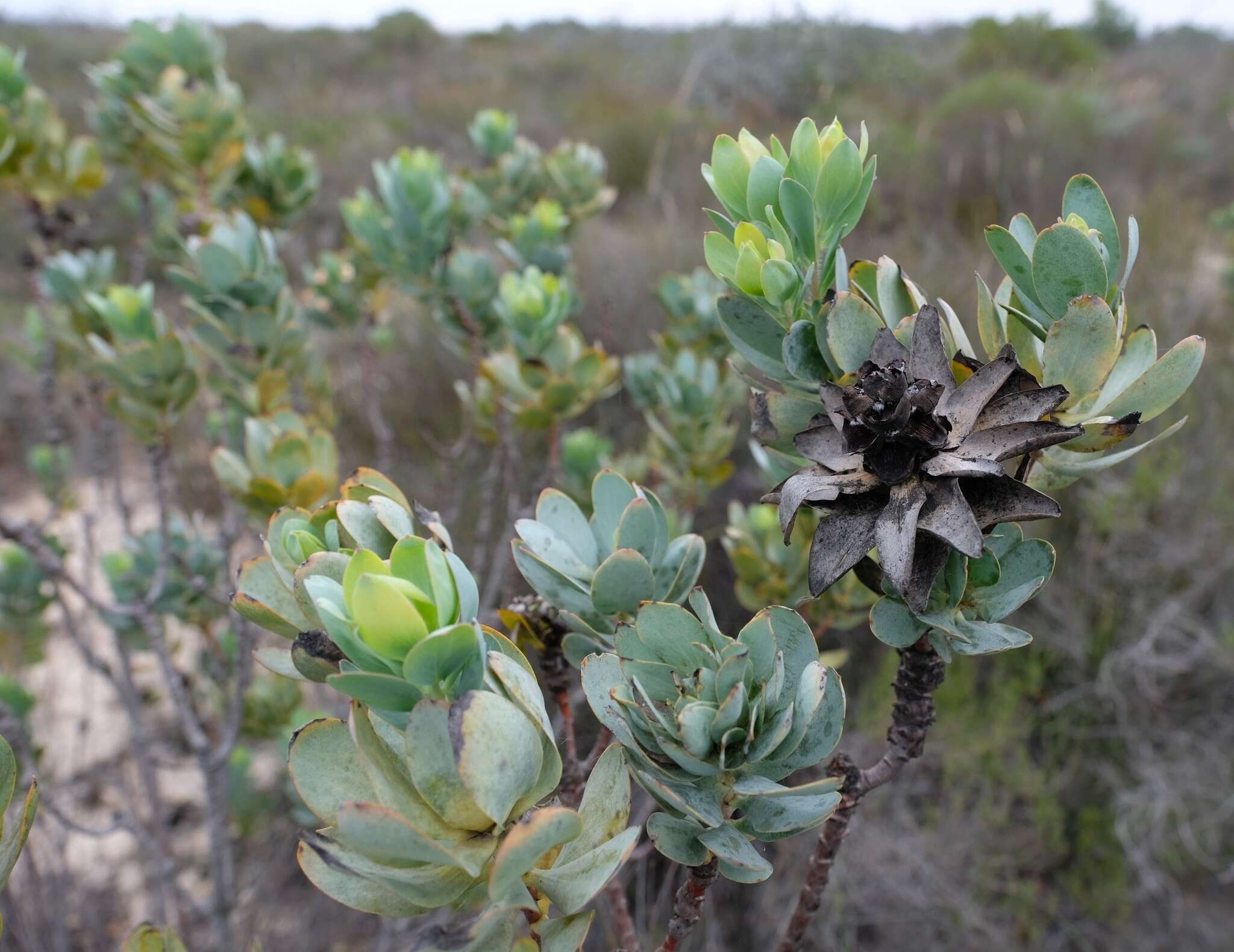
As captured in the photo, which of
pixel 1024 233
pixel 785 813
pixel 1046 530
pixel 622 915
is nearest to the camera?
pixel 785 813

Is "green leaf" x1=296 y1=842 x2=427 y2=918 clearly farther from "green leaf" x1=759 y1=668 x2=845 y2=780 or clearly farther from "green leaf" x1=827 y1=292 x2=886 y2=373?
"green leaf" x1=827 y1=292 x2=886 y2=373

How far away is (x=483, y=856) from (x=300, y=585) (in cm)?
19

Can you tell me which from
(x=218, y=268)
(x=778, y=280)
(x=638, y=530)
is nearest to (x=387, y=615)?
(x=638, y=530)

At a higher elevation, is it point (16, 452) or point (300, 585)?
point (300, 585)

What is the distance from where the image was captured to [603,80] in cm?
1133

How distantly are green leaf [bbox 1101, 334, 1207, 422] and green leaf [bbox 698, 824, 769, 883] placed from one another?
38 centimetres

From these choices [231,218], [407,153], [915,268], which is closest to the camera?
[407,153]

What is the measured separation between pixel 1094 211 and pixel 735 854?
520 mm

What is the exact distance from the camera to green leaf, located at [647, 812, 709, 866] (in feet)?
1.50

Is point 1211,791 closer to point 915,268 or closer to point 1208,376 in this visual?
point 1208,376

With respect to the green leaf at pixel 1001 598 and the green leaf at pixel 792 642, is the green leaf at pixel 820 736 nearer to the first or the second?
the green leaf at pixel 792 642

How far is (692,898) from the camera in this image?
505 millimetres

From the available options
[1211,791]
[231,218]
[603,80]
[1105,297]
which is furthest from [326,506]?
[603,80]

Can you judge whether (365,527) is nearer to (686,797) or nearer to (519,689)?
(519,689)
